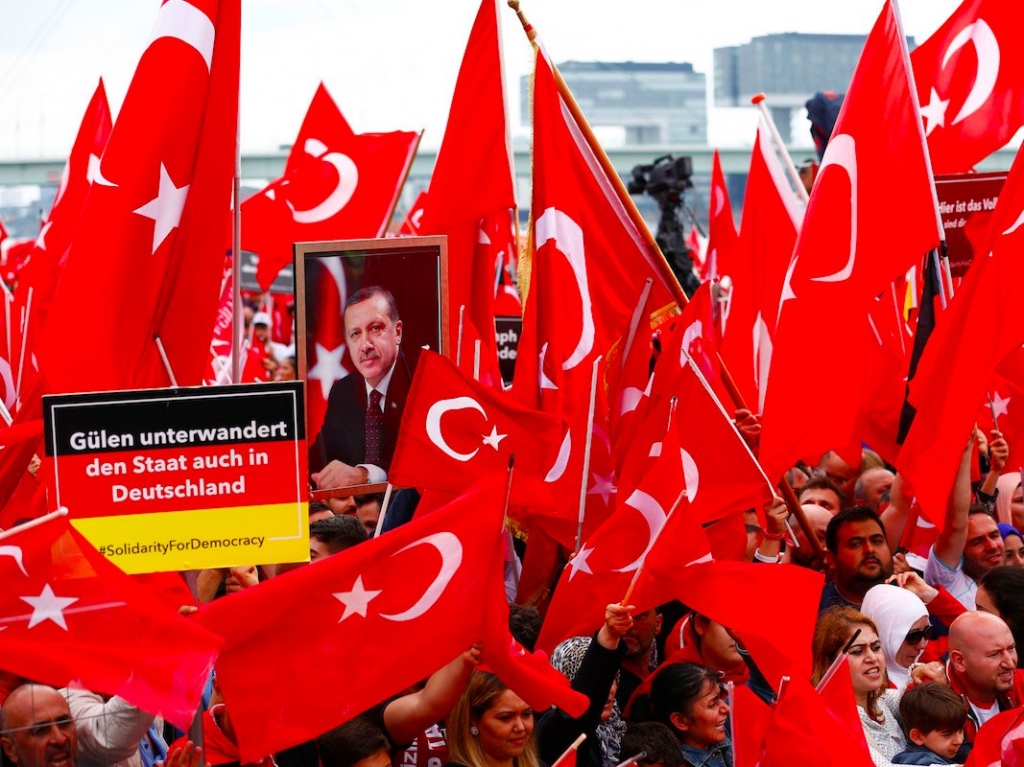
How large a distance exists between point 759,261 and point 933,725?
4.32m

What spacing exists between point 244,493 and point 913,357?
3725mm

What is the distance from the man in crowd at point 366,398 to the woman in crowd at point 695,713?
1778 millimetres

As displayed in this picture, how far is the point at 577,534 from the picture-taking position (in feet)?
22.6

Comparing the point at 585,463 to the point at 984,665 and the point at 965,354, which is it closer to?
the point at 965,354

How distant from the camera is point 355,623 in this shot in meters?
4.86

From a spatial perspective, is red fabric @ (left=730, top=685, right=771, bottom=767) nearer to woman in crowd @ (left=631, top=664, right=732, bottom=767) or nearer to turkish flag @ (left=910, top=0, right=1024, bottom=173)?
woman in crowd @ (left=631, top=664, right=732, bottom=767)

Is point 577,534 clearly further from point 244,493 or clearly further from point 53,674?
point 53,674

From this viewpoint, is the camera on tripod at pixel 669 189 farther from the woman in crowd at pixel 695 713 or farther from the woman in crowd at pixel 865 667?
the woman in crowd at pixel 695 713

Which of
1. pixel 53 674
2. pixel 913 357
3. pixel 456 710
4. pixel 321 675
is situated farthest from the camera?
pixel 913 357

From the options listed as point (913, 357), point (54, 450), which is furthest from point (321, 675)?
point (913, 357)

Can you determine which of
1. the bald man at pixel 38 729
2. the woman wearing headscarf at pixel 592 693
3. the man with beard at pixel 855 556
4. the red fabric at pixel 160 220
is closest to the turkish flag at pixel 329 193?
the red fabric at pixel 160 220

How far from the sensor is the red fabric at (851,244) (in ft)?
22.4

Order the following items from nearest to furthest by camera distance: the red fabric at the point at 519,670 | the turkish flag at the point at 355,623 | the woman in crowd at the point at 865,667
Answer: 1. the turkish flag at the point at 355,623
2. the red fabric at the point at 519,670
3. the woman in crowd at the point at 865,667

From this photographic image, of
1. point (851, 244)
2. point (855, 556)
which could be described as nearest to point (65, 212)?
point (851, 244)
